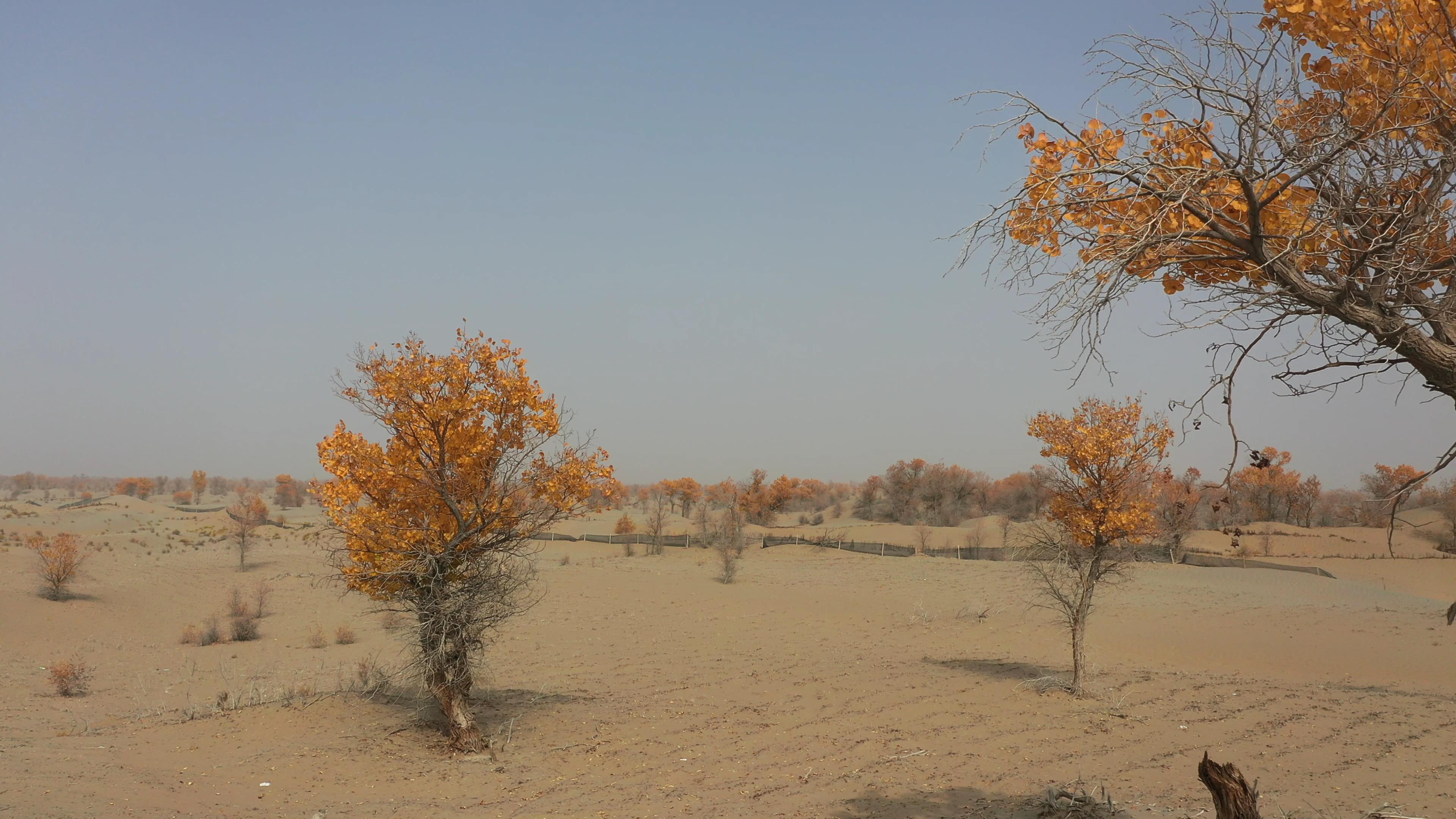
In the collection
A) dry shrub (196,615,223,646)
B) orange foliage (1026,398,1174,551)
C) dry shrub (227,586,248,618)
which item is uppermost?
orange foliage (1026,398,1174,551)

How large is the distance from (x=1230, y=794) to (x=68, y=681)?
705 inches

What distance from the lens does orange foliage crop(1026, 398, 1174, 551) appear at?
42.0ft

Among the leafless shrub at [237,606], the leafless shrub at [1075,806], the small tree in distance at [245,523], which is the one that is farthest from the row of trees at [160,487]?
the leafless shrub at [1075,806]

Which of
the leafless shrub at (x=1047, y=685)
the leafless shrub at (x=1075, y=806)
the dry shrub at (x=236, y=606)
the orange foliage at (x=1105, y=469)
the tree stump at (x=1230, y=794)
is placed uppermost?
the orange foliage at (x=1105, y=469)

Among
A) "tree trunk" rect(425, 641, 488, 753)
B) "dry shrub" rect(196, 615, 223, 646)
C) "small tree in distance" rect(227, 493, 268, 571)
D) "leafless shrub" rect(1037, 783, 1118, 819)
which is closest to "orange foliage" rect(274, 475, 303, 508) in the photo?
"small tree in distance" rect(227, 493, 268, 571)

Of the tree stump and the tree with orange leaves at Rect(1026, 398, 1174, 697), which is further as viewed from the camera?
the tree with orange leaves at Rect(1026, 398, 1174, 697)

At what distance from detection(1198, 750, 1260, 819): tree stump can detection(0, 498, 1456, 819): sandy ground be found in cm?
256

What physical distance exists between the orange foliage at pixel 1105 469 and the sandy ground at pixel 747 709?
274cm

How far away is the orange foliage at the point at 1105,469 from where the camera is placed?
504 inches

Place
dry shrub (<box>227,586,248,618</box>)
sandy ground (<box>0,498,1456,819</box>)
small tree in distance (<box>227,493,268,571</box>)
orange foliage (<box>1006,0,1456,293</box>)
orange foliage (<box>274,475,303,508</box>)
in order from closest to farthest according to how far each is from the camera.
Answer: orange foliage (<box>1006,0,1456,293</box>), sandy ground (<box>0,498,1456,819</box>), dry shrub (<box>227,586,248,618</box>), small tree in distance (<box>227,493,268,571</box>), orange foliage (<box>274,475,303,508</box>)

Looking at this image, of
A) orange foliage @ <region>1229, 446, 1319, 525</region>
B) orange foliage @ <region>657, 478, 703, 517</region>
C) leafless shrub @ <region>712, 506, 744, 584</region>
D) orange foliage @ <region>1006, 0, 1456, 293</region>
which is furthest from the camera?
orange foliage @ <region>657, 478, 703, 517</region>

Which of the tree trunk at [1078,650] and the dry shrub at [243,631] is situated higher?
the tree trunk at [1078,650]

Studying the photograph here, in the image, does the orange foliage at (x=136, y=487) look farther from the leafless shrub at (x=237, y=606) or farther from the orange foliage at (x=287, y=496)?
the leafless shrub at (x=237, y=606)

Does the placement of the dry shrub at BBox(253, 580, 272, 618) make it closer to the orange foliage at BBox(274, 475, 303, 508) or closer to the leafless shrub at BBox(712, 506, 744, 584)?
Answer: the leafless shrub at BBox(712, 506, 744, 584)
